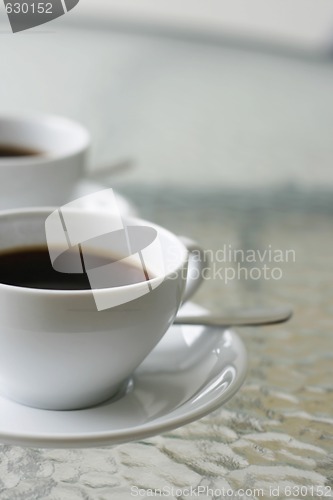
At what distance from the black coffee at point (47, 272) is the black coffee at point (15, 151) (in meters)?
0.28

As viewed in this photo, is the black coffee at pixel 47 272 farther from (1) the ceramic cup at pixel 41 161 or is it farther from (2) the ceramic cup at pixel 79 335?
(1) the ceramic cup at pixel 41 161

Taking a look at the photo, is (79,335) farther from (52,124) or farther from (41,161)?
(52,124)

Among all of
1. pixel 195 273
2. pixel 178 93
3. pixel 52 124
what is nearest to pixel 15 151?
pixel 52 124

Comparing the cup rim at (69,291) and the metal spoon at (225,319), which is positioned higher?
the cup rim at (69,291)

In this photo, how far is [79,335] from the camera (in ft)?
1.62

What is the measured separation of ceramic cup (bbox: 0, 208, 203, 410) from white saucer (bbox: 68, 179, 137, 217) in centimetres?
27

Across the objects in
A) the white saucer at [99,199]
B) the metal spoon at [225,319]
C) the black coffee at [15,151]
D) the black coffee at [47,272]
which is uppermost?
the black coffee at [47,272]

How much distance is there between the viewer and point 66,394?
52 centimetres

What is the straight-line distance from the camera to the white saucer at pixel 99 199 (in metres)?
0.83

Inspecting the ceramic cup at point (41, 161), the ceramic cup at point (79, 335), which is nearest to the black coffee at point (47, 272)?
the ceramic cup at point (79, 335)

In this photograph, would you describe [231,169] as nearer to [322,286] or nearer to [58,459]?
[322,286]

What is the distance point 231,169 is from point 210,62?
450mm

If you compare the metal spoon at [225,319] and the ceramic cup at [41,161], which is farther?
the ceramic cup at [41,161]

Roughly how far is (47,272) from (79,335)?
0.10 m
